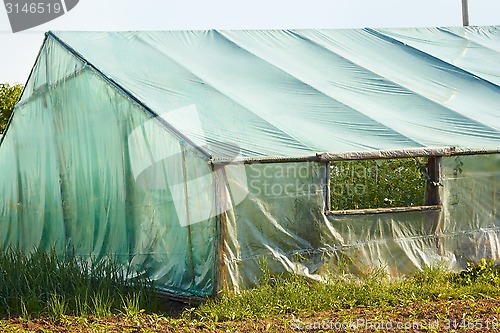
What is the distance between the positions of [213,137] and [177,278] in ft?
4.27

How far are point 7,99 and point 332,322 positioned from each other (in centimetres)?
1576

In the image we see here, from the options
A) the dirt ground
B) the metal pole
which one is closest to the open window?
the dirt ground

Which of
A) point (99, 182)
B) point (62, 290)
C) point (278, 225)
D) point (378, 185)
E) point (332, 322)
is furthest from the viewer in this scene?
point (99, 182)

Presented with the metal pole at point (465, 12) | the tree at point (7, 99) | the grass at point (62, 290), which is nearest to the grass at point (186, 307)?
the grass at point (62, 290)

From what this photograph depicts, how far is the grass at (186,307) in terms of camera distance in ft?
22.7

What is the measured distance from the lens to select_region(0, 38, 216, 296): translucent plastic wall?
298 inches

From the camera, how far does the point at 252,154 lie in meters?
7.45

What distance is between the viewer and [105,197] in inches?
350

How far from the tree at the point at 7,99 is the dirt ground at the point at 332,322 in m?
14.1

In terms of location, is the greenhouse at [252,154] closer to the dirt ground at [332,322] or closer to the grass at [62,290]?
the grass at [62,290]

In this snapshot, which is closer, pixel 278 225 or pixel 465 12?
pixel 278 225

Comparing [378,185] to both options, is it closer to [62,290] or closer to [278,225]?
[278,225]

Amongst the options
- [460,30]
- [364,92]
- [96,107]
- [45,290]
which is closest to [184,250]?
[45,290]
